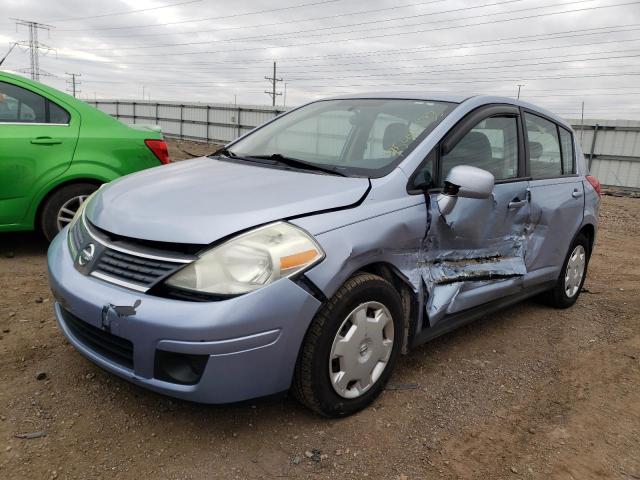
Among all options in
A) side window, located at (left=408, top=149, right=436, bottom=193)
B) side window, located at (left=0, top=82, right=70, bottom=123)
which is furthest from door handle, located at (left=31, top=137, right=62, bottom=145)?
side window, located at (left=408, top=149, right=436, bottom=193)

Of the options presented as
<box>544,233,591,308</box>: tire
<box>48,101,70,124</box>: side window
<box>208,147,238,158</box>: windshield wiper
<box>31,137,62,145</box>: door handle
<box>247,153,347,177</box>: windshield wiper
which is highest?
<box>48,101,70,124</box>: side window

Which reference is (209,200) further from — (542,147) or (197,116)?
(197,116)

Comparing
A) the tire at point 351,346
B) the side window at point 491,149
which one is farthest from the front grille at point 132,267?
the side window at point 491,149

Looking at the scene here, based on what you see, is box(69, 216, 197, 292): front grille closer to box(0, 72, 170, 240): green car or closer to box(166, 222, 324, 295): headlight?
box(166, 222, 324, 295): headlight

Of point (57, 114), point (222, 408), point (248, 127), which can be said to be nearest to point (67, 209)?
point (57, 114)

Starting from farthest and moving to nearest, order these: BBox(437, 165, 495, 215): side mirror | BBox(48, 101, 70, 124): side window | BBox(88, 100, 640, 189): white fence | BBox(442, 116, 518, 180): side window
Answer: BBox(88, 100, 640, 189): white fence, BBox(48, 101, 70, 124): side window, BBox(442, 116, 518, 180): side window, BBox(437, 165, 495, 215): side mirror

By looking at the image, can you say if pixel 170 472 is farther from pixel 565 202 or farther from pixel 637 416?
pixel 565 202

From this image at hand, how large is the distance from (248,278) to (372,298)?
626 millimetres

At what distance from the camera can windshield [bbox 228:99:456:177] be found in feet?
9.18

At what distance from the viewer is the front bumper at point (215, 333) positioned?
1946 mm

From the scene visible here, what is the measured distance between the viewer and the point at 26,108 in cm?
439

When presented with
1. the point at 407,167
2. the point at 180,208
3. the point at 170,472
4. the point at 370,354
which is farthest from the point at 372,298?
the point at 170,472

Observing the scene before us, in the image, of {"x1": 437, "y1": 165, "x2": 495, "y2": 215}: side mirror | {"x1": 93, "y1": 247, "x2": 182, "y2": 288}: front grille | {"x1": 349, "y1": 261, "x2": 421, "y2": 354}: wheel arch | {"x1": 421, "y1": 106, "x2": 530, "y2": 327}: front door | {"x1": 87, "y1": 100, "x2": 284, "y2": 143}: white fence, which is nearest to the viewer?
{"x1": 93, "y1": 247, "x2": 182, "y2": 288}: front grille

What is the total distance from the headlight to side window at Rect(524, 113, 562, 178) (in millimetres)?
2156
